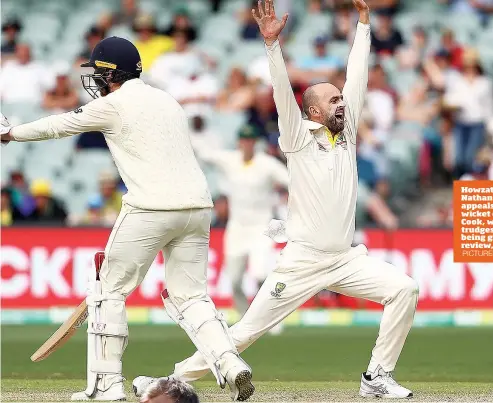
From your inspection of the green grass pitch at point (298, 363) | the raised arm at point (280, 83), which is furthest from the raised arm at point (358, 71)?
the green grass pitch at point (298, 363)

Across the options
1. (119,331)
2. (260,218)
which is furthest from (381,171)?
(119,331)

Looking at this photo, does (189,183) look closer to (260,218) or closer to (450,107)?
(260,218)

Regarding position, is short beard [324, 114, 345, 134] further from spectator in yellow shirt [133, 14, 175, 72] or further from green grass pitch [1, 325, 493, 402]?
spectator in yellow shirt [133, 14, 175, 72]

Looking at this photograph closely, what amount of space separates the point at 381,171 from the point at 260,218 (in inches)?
116

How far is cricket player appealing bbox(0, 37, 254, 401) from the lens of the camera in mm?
7031

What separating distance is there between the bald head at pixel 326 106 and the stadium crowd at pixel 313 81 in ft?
22.1

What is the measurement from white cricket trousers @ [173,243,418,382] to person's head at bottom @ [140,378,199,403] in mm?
2110

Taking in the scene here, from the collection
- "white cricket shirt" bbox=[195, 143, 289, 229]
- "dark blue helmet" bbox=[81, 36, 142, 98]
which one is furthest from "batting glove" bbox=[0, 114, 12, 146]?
"white cricket shirt" bbox=[195, 143, 289, 229]

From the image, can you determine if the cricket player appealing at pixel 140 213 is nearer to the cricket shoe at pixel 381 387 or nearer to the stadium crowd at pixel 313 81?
the cricket shoe at pixel 381 387

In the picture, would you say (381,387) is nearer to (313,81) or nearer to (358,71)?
(358,71)

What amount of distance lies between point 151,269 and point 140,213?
7.16 m

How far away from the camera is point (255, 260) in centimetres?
1306

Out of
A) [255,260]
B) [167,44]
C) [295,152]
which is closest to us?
[295,152]

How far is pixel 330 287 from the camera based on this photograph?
25.0 feet
